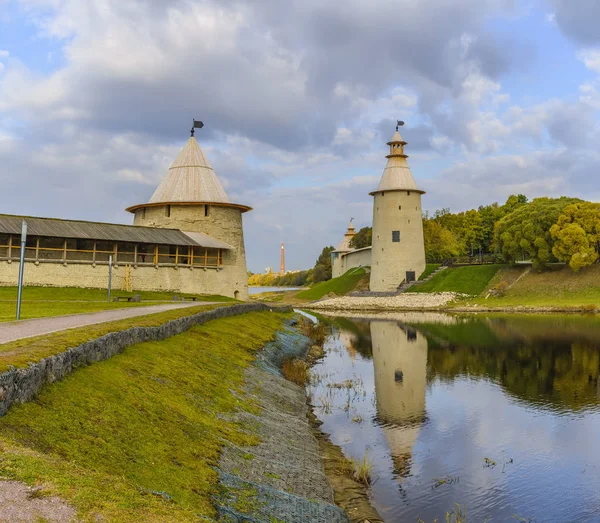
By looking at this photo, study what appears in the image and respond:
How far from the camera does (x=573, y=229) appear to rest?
187 ft

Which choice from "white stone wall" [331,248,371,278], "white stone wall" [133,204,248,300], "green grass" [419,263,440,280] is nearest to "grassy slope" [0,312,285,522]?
"white stone wall" [133,204,248,300]

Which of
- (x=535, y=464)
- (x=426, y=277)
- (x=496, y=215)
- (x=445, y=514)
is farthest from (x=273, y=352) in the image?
(x=496, y=215)

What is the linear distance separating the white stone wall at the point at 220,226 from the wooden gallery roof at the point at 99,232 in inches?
68.8

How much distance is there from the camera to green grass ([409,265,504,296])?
211ft

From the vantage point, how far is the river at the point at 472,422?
11156mm

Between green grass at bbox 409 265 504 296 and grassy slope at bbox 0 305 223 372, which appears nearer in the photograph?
grassy slope at bbox 0 305 223 372

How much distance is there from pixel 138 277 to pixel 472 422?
30.4 meters

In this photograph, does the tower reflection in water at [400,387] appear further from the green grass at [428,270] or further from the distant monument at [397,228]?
the green grass at [428,270]

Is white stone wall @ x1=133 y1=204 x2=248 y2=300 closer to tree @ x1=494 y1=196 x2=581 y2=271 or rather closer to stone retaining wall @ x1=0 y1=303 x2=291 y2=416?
stone retaining wall @ x1=0 y1=303 x2=291 y2=416

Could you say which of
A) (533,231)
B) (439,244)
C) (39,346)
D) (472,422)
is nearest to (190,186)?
(533,231)

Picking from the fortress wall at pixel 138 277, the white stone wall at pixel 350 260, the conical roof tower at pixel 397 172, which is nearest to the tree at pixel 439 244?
the white stone wall at pixel 350 260

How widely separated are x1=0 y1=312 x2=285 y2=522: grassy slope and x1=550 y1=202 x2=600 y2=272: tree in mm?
50466

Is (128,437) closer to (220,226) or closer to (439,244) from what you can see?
(220,226)

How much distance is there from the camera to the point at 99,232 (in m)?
40.7
